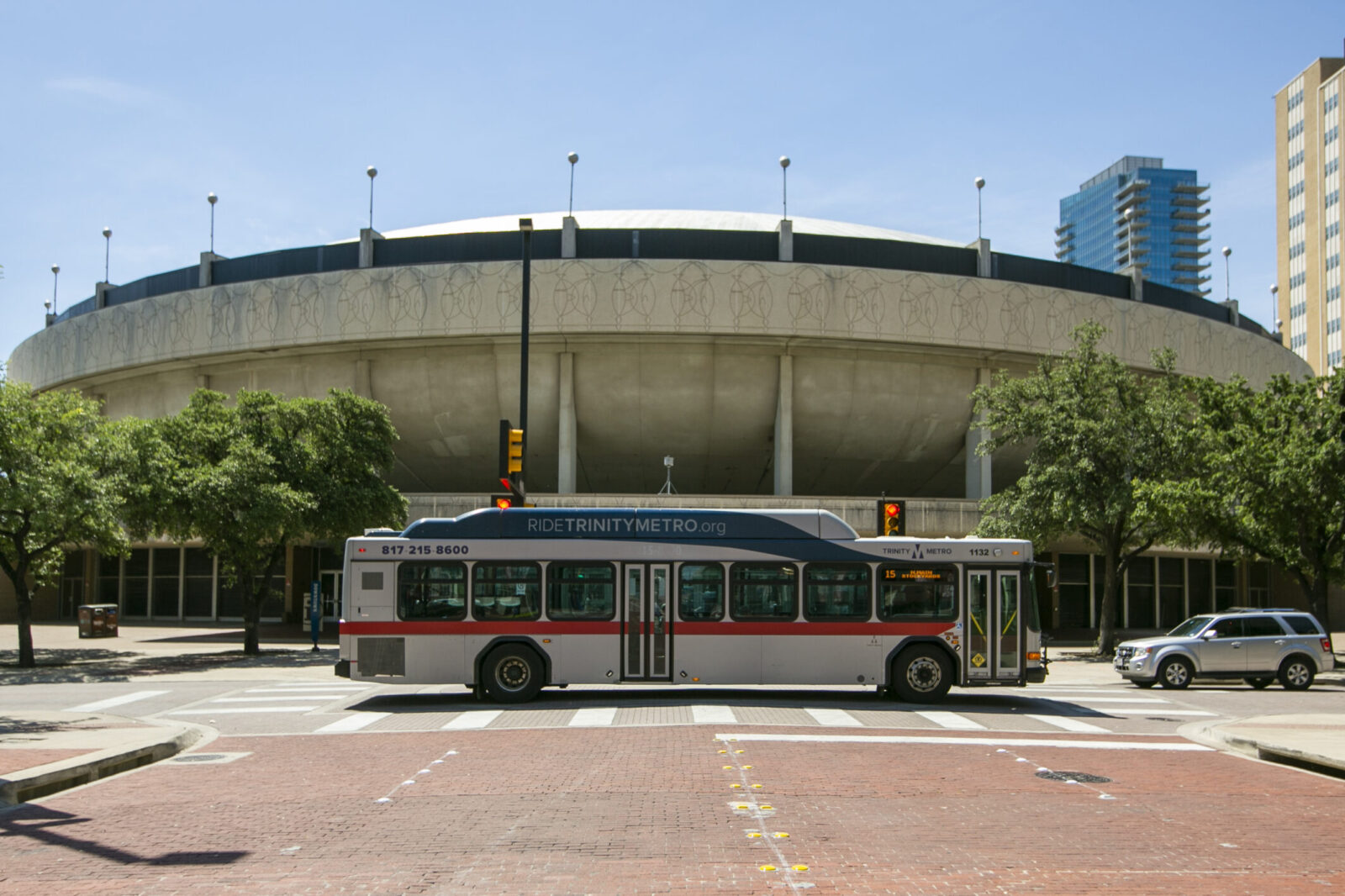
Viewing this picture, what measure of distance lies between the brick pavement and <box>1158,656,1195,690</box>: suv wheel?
10.1 m

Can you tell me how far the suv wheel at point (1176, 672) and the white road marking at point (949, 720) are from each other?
7886 mm

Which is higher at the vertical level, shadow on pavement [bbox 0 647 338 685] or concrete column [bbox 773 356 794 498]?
concrete column [bbox 773 356 794 498]

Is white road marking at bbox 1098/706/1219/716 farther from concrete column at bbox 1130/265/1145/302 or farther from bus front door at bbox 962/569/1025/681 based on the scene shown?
concrete column at bbox 1130/265/1145/302

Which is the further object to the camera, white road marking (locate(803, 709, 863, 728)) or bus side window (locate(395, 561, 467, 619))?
bus side window (locate(395, 561, 467, 619))

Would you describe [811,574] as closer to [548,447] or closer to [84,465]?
[84,465]

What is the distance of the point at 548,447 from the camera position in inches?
1845

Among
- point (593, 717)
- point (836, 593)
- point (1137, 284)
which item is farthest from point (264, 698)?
point (1137, 284)

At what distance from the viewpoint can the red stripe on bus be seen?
1814cm

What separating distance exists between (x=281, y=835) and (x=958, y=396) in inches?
1554

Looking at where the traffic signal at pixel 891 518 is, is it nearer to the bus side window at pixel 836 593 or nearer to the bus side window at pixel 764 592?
the bus side window at pixel 836 593

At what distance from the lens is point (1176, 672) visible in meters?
22.9

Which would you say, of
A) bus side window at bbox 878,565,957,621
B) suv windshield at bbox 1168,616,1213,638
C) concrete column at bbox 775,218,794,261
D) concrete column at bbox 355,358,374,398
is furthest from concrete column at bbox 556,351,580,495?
bus side window at bbox 878,565,957,621

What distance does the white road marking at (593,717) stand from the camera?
15492 millimetres

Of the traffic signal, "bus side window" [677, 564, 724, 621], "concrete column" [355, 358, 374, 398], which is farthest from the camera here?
"concrete column" [355, 358, 374, 398]
